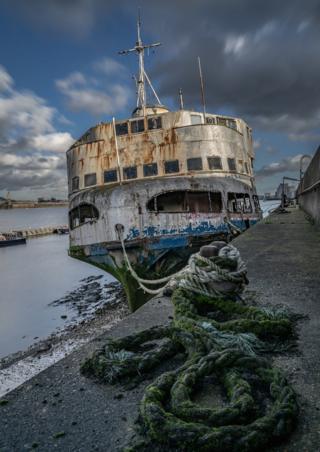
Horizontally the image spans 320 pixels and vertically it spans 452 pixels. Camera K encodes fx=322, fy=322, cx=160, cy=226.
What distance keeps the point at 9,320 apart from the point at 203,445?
66.1 feet

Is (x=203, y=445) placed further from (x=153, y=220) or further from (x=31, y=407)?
(x=153, y=220)

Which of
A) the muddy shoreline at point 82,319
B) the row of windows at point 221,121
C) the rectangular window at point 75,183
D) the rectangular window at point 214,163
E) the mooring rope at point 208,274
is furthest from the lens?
the row of windows at point 221,121

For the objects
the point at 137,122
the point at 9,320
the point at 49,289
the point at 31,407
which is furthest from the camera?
the point at 49,289

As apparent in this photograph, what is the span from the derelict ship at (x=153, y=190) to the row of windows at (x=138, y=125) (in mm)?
47

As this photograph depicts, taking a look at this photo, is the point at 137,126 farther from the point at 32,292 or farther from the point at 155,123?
the point at 32,292

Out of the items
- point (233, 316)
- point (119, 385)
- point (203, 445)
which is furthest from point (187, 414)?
point (233, 316)

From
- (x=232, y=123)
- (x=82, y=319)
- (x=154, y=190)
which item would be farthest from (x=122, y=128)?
(x=82, y=319)

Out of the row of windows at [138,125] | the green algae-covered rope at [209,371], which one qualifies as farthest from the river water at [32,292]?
the green algae-covered rope at [209,371]

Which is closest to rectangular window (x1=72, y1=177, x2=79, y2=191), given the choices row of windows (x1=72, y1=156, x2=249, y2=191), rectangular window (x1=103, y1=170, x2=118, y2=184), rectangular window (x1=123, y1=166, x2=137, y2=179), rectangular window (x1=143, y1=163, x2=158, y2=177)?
row of windows (x1=72, y1=156, x2=249, y2=191)

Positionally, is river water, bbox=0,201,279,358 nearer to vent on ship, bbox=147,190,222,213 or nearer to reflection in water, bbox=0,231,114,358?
Answer: reflection in water, bbox=0,231,114,358

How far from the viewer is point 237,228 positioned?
41.4ft

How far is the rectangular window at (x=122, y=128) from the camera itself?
1500 centimetres

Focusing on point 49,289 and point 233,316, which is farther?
point 49,289

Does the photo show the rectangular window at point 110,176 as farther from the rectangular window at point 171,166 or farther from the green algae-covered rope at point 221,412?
the green algae-covered rope at point 221,412
